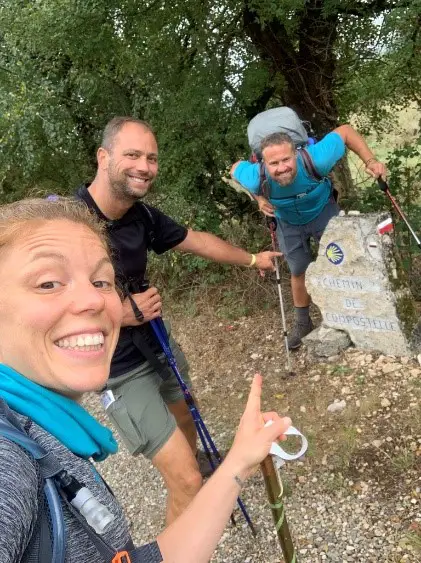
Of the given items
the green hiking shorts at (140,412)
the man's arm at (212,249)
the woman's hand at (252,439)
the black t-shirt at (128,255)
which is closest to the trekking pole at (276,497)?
the woman's hand at (252,439)

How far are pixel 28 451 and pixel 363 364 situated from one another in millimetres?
3708

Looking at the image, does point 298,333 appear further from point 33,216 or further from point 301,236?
point 33,216

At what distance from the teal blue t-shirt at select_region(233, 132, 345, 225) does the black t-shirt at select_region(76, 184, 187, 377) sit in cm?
152

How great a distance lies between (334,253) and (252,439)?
10.1 feet

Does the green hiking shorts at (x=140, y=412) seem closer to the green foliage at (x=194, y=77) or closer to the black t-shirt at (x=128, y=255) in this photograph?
the black t-shirt at (x=128, y=255)

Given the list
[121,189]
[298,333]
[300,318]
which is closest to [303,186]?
[300,318]

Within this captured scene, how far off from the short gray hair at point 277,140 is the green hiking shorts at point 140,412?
2132 mm

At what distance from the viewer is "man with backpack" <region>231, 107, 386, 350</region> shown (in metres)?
4.06

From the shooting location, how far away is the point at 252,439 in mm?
1495

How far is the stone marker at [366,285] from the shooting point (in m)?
4.09

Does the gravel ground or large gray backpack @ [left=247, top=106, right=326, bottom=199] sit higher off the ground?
large gray backpack @ [left=247, top=106, right=326, bottom=199]

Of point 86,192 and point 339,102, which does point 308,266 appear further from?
point 339,102

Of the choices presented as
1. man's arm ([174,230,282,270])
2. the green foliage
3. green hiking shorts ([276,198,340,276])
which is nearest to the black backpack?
man's arm ([174,230,282,270])

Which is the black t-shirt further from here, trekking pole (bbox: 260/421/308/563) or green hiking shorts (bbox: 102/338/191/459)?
trekking pole (bbox: 260/421/308/563)
